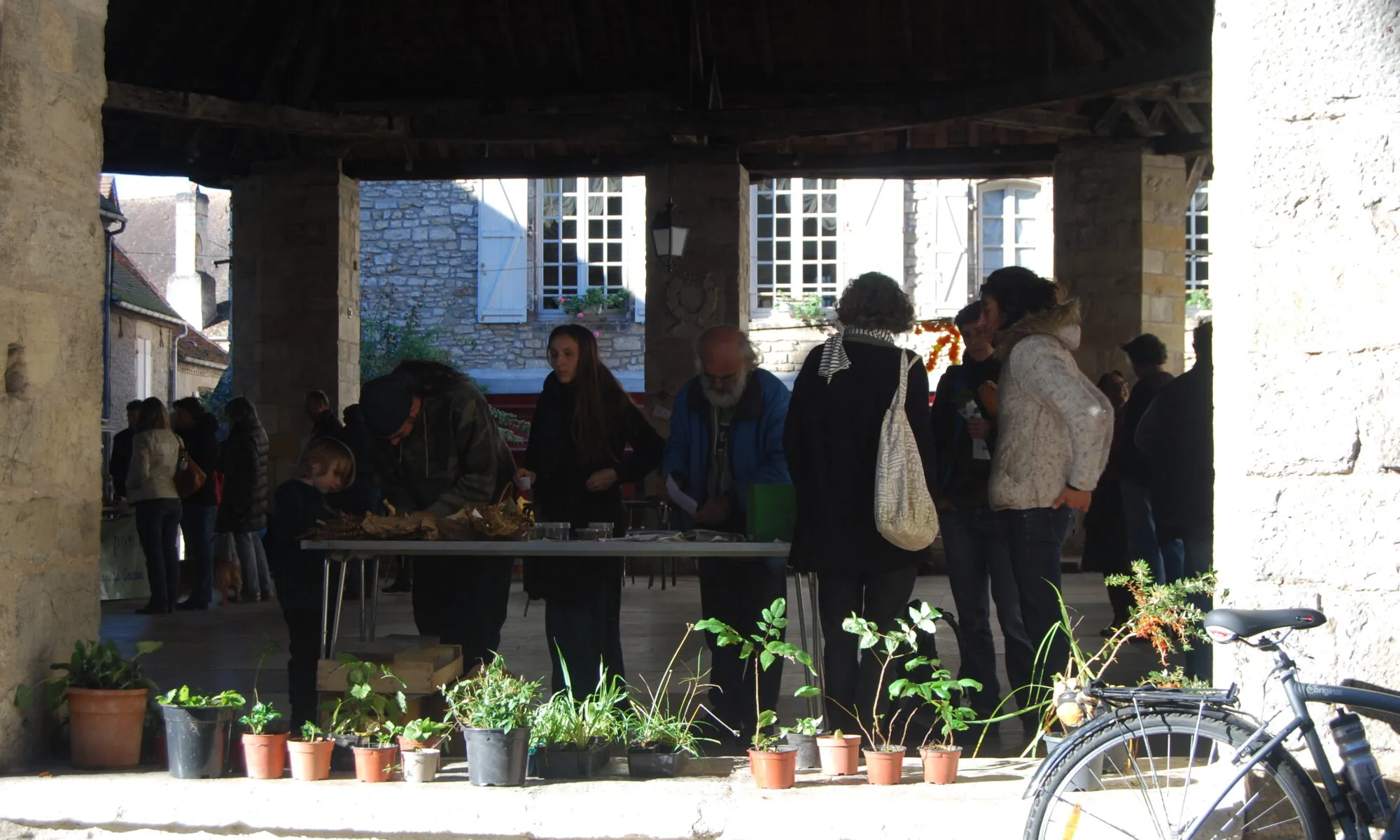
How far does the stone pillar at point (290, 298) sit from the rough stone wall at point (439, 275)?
8432 millimetres

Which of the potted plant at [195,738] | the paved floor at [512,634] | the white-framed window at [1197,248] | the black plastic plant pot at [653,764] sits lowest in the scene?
the paved floor at [512,634]

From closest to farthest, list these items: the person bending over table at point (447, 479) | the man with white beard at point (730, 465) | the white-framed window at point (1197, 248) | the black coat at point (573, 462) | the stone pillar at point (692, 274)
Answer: the man with white beard at point (730, 465) → the person bending over table at point (447, 479) → the black coat at point (573, 462) → the stone pillar at point (692, 274) → the white-framed window at point (1197, 248)

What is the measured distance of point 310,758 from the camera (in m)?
3.75

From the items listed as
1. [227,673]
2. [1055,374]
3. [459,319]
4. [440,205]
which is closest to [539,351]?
[459,319]

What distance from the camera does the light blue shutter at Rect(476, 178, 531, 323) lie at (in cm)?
1916

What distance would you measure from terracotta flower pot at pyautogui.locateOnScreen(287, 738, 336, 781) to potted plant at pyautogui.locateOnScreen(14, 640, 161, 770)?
1.66 feet

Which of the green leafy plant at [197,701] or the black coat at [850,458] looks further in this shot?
the black coat at [850,458]

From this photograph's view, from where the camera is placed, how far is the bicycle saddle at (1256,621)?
285 cm

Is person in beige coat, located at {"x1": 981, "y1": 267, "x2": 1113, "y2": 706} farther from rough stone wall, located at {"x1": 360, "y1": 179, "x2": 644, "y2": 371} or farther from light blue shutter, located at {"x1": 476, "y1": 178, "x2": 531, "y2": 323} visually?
light blue shutter, located at {"x1": 476, "y1": 178, "x2": 531, "y2": 323}

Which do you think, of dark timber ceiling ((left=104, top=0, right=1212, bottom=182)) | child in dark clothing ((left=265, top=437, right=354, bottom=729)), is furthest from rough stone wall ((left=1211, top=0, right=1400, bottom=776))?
dark timber ceiling ((left=104, top=0, right=1212, bottom=182))

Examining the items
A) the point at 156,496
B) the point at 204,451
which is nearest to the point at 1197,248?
the point at 204,451

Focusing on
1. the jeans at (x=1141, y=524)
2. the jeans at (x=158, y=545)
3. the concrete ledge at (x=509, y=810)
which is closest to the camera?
the concrete ledge at (x=509, y=810)

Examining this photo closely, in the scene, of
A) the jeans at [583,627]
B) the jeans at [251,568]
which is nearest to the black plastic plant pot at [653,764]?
the jeans at [583,627]

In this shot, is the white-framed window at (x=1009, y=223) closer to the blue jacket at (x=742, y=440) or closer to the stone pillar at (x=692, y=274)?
the stone pillar at (x=692, y=274)
